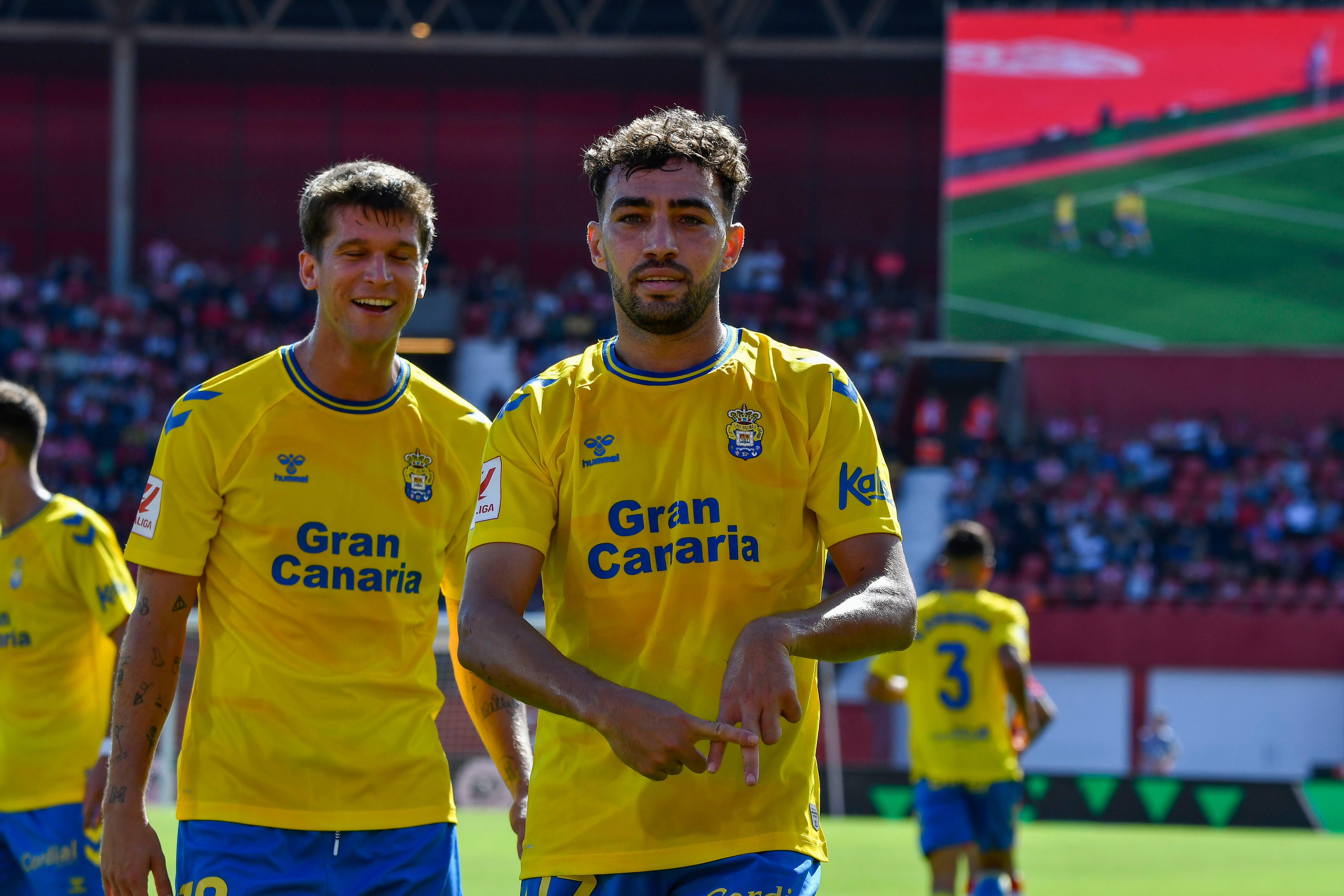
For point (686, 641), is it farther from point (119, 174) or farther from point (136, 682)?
point (119, 174)

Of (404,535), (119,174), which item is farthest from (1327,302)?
(404,535)

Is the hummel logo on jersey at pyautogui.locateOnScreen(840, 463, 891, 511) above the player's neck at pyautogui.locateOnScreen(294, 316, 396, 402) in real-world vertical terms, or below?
below

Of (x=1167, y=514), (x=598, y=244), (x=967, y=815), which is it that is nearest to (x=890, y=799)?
(x=967, y=815)

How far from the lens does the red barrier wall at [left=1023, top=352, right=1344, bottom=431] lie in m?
27.3

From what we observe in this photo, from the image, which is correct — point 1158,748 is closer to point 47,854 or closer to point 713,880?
point 47,854

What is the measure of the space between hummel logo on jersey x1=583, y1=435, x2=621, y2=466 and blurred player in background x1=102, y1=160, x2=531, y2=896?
1.02 meters

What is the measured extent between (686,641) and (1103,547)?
21.5 m

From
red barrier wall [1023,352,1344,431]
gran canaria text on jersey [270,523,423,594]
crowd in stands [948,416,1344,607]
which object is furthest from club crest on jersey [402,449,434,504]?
red barrier wall [1023,352,1344,431]

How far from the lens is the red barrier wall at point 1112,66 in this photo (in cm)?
2556

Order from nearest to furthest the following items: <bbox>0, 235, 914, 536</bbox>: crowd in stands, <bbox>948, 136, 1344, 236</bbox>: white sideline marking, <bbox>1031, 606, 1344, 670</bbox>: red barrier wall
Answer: <bbox>1031, 606, 1344, 670</bbox>: red barrier wall → <bbox>948, 136, 1344, 236</bbox>: white sideline marking → <bbox>0, 235, 914, 536</bbox>: crowd in stands

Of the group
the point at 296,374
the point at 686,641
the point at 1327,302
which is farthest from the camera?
the point at 1327,302

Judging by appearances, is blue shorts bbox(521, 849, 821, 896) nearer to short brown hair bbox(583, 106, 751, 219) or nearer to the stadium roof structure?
short brown hair bbox(583, 106, 751, 219)

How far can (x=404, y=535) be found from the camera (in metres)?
3.73

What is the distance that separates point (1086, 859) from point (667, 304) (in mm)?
10067
